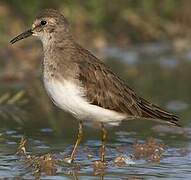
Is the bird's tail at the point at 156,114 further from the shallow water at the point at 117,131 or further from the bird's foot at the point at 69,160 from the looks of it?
the bird's foot at the point at 69,160

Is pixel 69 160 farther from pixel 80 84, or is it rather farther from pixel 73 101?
pixel 80 84

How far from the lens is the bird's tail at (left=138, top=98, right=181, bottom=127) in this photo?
359 inches

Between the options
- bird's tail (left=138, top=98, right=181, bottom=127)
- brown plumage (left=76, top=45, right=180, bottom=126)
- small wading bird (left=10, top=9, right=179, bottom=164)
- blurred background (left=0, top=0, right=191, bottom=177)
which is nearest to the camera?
small wading bird (left=10, top=9, right=179, bottom=164)

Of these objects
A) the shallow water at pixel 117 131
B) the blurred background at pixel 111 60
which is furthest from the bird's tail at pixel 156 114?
the blurred background at pixel 111 60

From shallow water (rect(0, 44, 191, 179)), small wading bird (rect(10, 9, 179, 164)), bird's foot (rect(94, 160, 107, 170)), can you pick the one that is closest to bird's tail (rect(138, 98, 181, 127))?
small wading bird (rect(10, 9, 179, 164))

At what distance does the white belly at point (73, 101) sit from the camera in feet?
27.8

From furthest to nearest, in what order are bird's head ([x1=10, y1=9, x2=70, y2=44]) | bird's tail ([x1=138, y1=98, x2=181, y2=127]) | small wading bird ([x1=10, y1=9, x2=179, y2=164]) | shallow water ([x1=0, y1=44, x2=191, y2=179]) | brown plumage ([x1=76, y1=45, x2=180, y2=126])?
bird's head ([x1=10, y1=9, x2=70, y2=44]), bird's tail ([x1=138, y1=98, x2=181, y2=127]), brown plumage ([x1=76, y1=45, x2=180, y2=126]), small wading bird ([x1=10, y1=9, x2=179, y2=164]), shallow water ([x1=0, y1=44, x2=191, y2=179])

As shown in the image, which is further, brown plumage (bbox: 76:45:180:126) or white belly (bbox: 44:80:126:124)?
brown plumage (bbox: 76:45:180:126)

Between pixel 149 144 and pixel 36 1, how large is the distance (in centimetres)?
672

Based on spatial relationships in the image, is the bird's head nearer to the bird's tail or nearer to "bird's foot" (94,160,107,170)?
the bird's tail

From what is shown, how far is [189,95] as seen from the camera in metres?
12.3

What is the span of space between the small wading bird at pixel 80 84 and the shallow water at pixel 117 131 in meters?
0.37

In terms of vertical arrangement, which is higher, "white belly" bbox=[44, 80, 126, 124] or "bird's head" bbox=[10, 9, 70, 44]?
"bird's head" bbox=[10, 9, 70, 44]

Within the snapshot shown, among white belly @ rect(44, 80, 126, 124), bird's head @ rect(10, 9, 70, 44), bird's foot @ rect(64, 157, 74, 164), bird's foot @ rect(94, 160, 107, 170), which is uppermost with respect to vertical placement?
bird's head @ rect(10, 9, 70, 44)
